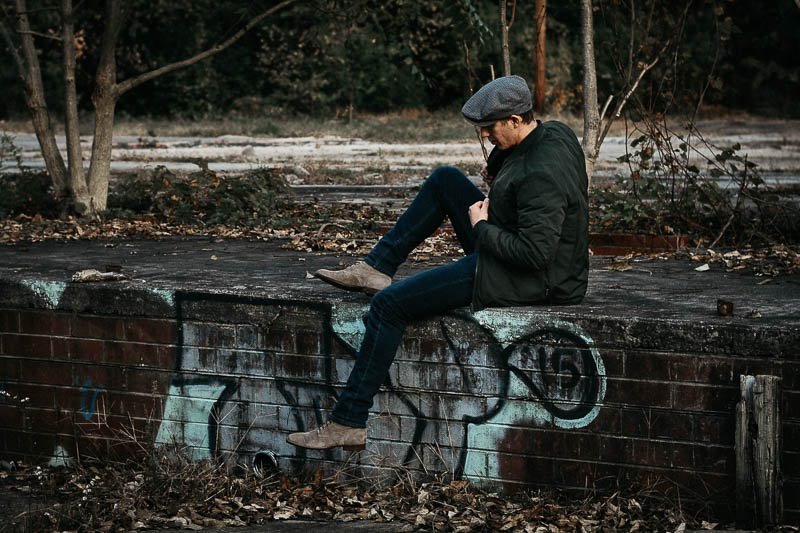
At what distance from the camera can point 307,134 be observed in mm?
22812

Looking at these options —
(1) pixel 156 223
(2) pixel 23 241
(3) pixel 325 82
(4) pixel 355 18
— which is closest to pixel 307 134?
(3) pixel 325 82

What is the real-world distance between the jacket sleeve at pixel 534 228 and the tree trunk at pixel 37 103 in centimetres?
626

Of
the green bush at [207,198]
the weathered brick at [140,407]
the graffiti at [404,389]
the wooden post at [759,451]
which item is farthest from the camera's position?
the green bush at [207,198]

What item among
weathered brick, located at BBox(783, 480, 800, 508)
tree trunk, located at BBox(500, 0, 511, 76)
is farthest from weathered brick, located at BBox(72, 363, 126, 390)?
tree trunk, located at BBox(500, 0, 511, 76)

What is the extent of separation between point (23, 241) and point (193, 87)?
2369cm

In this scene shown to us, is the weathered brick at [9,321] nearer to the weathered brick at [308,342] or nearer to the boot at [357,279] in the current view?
the weathered brick at [308,342]

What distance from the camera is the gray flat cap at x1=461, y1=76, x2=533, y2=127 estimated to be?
155 inches

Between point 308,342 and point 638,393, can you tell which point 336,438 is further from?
point 638,393

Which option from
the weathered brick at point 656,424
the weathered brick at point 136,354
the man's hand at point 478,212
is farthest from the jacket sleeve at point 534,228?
the weathered brick at point 136,354

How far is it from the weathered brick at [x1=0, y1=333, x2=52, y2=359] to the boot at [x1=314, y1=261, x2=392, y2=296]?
150 cm

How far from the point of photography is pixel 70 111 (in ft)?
29.8

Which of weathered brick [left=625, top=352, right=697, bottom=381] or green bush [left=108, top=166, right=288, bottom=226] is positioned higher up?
green bush [left=108, top=166, right=288, bottom=226]

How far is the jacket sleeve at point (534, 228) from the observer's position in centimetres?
382

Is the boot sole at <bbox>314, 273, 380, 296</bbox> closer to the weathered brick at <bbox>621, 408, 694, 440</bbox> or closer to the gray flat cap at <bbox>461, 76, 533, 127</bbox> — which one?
the gray flat cap at <bbox>461, 76, 533, 127</bbox>
